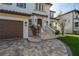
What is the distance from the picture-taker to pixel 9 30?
545 cm

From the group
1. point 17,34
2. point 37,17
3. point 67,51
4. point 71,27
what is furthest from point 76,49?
point 17,34

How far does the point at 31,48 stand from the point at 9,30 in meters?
0.99

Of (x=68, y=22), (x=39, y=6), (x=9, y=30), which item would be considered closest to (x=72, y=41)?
(x=68, y=22)

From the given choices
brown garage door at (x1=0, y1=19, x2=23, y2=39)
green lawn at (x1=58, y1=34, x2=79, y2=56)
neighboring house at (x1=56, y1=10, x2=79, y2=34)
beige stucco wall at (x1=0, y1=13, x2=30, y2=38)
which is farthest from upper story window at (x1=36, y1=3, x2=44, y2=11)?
green lawn at (x1=58, y1=34, x2=79, y2=56)

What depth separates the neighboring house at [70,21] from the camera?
520 cm

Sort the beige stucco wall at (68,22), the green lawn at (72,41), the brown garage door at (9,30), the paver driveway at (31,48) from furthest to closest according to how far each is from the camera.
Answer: the brown garage door at (9,30) → the beige stucco wall at (68,22) → the green lawn at (72,41) → the paver driveway at (31,48)

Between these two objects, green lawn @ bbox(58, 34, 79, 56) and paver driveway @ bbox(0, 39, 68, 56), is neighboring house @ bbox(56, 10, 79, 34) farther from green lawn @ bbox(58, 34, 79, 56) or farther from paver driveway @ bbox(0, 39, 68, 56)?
paver driveway @ bbox(0, 39, 68, 56)

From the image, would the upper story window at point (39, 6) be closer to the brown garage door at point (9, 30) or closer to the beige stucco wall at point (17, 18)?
the beige stucco wall at point (17, 18)

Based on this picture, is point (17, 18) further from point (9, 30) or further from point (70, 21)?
point (70, 21)

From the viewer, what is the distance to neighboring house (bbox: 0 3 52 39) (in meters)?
5.32

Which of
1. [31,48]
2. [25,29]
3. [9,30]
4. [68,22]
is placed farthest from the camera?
[25,29]

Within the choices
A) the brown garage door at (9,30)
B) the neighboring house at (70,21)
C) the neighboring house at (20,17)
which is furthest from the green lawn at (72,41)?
the brown garage door at (9,30)

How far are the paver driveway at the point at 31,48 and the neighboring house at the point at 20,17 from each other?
251 mm

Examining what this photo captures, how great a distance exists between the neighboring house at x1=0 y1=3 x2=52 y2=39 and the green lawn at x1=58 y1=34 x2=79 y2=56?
0.76 metres
